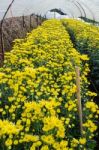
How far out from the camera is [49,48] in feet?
22.8

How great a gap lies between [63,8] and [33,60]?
22.3m

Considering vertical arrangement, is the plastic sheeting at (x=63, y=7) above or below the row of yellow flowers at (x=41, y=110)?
below

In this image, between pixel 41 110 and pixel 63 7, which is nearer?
pixel 41 110

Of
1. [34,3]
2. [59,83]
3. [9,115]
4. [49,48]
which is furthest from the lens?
[34,3]

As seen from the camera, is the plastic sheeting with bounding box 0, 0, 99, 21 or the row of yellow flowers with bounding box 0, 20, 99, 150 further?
the plastic sheeting with bounding box 0, 0, 99, 21

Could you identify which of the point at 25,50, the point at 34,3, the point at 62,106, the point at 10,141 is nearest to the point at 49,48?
the point at 25,50

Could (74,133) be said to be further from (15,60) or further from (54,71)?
(15,60)

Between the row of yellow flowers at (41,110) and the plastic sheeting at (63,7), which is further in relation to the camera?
the plastic sheeting at (63,7)

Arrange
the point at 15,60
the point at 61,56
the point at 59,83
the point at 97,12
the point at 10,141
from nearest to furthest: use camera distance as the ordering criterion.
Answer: the point at 10,141
the point at 59,83
the point at 15,60
the point at 61,56
the point at 97,12

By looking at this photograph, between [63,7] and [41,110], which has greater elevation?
[41,110]

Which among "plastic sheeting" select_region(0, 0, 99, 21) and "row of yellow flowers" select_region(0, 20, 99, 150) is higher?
"row of yellow flowers" select_region(0, 20, 99, 150)

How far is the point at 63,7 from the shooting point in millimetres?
27312

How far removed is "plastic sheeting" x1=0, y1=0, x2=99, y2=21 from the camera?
18.9 m

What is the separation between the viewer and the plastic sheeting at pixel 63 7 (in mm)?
18875
